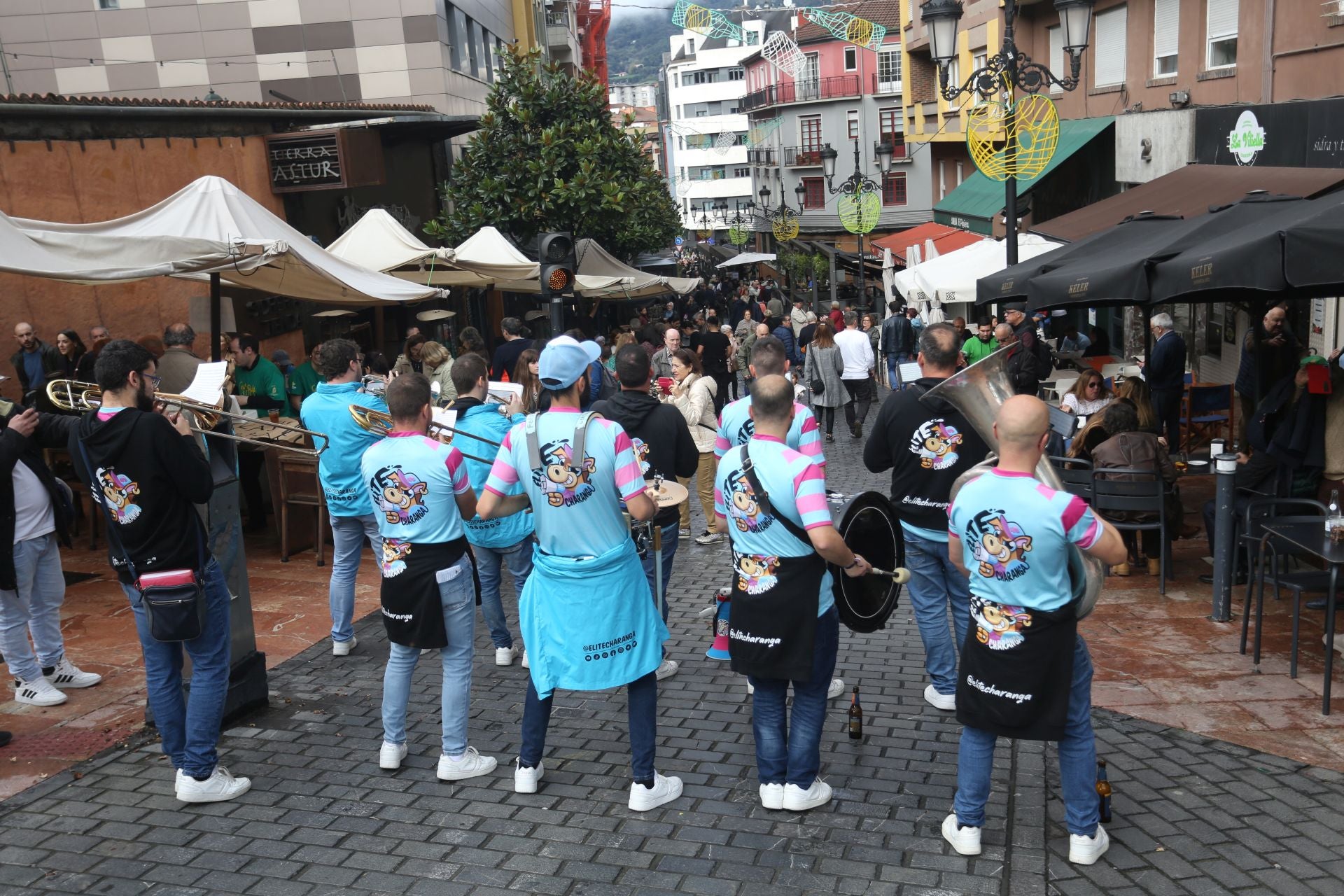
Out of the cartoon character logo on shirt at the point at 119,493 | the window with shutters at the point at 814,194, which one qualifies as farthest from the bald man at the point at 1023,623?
the window with shutters at the point at 814,194

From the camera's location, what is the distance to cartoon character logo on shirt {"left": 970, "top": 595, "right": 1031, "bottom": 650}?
160 inches

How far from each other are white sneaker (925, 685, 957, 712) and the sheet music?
3.87m

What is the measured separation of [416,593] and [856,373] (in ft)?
33.9

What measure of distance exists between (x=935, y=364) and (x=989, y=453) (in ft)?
1.64

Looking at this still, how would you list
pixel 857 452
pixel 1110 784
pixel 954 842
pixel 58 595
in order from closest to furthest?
1. pixel 954 842
2. pixel 1110 784
3. pixel 58 595
4. pixel 857 452

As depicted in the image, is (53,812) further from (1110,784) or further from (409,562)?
(1110,784)

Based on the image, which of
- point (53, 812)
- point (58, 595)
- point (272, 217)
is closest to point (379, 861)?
point (53, 812)

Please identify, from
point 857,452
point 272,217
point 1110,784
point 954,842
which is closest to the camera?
point 954,842

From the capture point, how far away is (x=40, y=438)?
19.5ft

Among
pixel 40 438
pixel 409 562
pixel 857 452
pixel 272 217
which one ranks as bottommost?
pixel 857 452

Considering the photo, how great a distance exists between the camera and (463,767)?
17.0ft

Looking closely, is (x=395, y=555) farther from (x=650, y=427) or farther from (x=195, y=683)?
(x=650, y=427)

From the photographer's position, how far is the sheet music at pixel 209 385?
5575 mm

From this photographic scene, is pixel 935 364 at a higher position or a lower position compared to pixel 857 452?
higher
